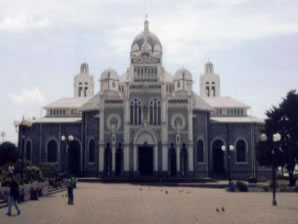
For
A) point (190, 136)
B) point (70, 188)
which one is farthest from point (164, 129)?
point (70, 188)

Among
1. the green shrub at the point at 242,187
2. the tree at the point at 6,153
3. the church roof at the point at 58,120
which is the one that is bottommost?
the green shrub at the point at 242,187

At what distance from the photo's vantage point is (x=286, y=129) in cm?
4819

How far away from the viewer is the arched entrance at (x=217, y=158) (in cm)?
6825

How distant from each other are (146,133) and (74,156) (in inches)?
558

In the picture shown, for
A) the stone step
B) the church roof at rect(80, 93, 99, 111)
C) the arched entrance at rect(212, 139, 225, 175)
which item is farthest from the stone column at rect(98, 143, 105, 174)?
the arched entrance at rect(212, 139, 225, 175)

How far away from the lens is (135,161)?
6131cm

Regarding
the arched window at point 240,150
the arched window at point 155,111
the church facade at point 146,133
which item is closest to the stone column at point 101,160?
the church facade at point 146,133

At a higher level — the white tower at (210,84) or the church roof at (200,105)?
the white tower at (210,84)

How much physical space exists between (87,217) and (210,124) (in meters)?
50.4

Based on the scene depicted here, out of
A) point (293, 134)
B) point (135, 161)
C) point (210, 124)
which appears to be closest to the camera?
point (293, 134)

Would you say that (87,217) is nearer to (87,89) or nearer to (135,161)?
(135,161)

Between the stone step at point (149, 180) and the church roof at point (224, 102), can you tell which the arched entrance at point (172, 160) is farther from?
the church roof at point (224, 102)

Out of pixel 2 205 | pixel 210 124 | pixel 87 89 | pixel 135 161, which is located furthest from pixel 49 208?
pixel 87 89

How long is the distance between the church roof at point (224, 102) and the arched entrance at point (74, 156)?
82.3 feet
